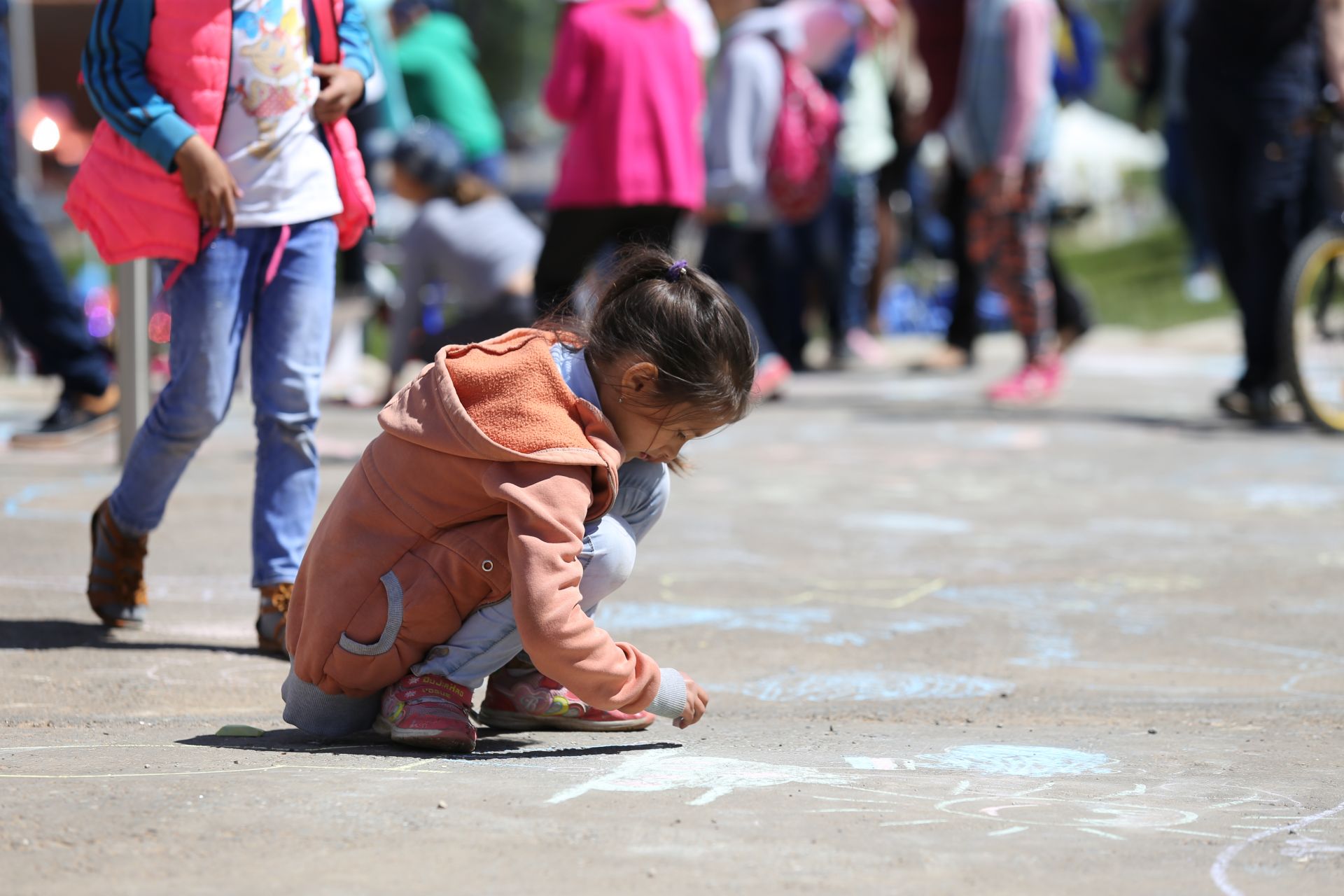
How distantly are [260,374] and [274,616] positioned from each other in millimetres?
492

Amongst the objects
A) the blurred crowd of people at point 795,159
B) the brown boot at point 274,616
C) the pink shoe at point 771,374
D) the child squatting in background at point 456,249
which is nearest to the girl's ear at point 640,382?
the brown boot at point 274,616

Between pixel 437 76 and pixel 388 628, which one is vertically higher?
pixel 437 76

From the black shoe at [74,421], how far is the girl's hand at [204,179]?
309cm

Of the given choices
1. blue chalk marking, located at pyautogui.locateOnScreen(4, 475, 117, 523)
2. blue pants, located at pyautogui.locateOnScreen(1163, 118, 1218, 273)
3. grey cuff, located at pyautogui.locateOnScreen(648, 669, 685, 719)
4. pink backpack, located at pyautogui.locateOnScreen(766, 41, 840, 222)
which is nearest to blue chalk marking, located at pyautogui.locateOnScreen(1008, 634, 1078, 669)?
grey cuff, located at pyautogui.locateOnScreen(648, 669, 685, 719)

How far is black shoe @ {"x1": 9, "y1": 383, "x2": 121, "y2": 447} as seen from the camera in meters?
6.40

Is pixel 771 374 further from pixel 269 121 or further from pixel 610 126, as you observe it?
pixel 269 121

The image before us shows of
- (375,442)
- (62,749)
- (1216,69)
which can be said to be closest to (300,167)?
(375,442)

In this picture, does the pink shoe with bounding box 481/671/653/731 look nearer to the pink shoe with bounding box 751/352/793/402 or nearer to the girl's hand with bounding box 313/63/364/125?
the girl's hand with bounding box 313/63/364/125

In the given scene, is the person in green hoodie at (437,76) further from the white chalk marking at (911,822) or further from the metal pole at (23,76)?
the metal pole at (23,76)

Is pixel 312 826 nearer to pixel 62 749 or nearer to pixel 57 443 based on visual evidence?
pixel 62 749

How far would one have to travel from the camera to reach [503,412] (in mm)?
2734

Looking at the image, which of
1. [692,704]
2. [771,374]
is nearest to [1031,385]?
[771,374]

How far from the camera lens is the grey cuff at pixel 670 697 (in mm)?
2836

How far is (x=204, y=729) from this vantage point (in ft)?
10.0
